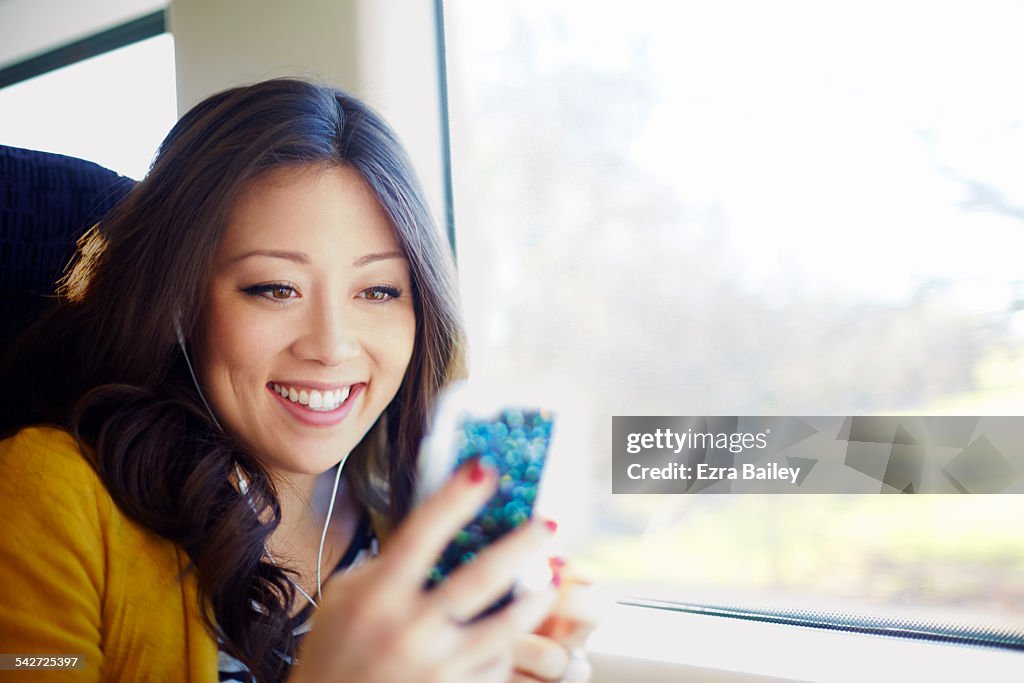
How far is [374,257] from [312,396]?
132 millimetres

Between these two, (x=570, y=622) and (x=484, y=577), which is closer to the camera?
(x=484, y=577)

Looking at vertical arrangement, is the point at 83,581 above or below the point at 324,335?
below

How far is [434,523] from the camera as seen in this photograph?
0.36 metres

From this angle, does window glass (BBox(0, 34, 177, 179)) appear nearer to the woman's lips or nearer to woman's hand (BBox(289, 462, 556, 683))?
the woman's lips

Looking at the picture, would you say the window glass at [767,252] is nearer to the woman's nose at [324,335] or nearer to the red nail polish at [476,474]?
the woman's nose at [324,335]

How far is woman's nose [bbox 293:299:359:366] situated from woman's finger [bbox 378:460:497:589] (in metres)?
0.32

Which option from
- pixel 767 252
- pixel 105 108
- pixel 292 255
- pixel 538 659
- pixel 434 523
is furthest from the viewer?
pixel 105 108

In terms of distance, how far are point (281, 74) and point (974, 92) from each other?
2.61ft

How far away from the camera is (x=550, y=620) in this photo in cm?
60

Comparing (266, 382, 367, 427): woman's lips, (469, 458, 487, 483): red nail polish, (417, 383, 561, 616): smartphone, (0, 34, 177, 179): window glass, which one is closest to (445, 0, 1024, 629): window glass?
(417, 383, 561, 616): smartphone

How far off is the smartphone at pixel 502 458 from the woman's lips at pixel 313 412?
0.39 ft

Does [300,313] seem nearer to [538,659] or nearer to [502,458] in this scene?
[502,458]

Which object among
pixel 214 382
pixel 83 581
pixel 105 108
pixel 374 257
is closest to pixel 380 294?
pixel 374 257

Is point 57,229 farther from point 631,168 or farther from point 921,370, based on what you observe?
point 921,370
